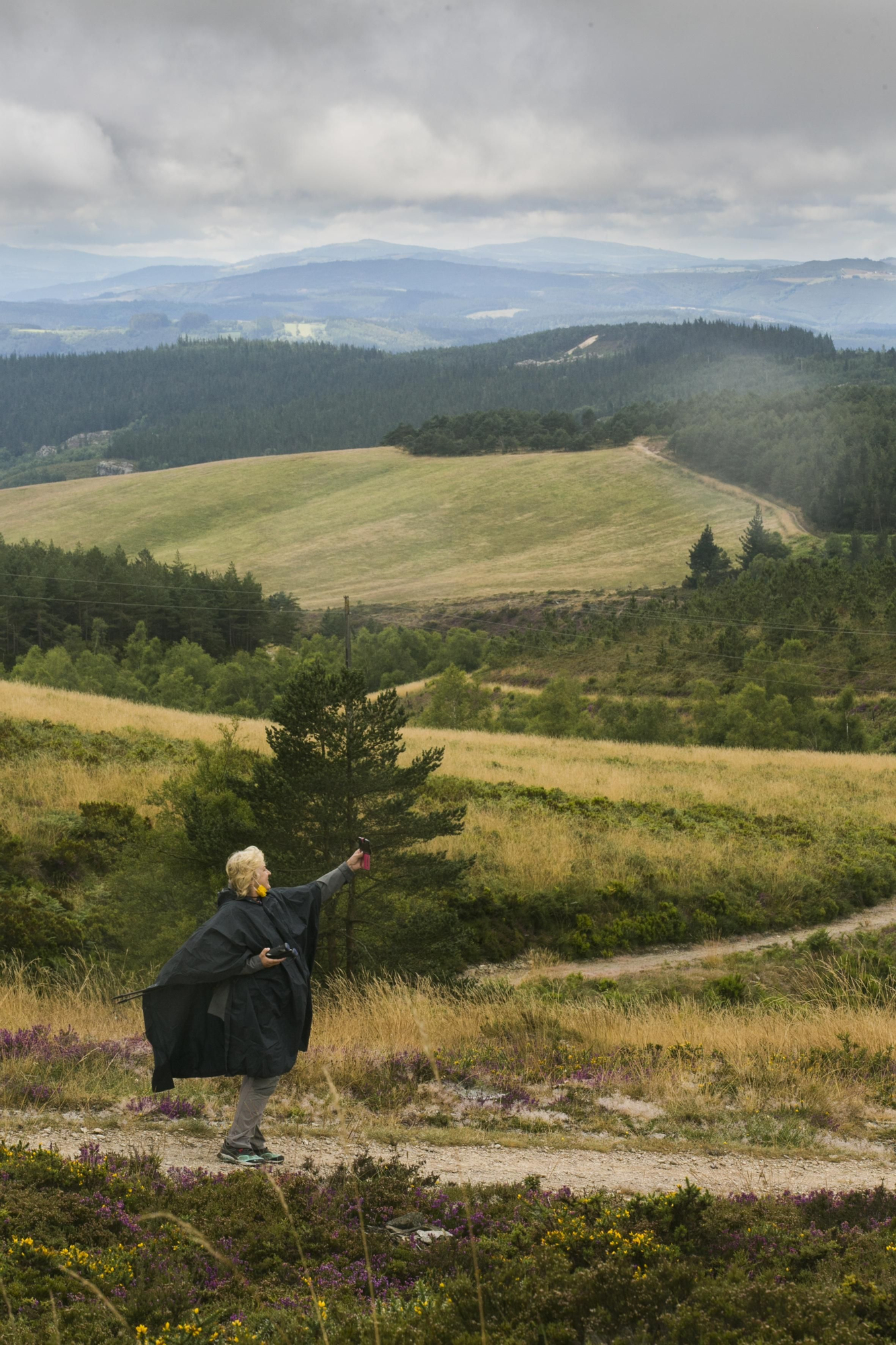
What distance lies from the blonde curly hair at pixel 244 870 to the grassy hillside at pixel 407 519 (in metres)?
85.4

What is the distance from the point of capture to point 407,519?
12369 cm

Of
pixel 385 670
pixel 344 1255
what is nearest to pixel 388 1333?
pixel 344 1255

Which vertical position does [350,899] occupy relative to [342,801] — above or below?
below

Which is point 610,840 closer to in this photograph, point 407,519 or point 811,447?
point 407,519

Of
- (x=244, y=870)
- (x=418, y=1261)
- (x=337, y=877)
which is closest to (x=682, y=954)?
(x=337, y=877)

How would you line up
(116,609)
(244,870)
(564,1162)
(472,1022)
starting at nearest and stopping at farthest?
(244,870) → (564,1162) → (472,1022) → (116,609)

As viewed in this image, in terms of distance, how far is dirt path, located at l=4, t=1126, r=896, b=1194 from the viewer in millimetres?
6023

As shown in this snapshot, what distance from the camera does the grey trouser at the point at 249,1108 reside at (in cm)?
616

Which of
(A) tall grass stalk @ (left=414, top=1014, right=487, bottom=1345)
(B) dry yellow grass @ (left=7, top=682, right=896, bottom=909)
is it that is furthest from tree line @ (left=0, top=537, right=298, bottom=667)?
(A) tall grass stalk @ (left=414, top=1014, right=487, bottom=1345)

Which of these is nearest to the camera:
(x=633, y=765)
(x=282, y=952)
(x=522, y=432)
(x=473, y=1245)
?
(x=473, y=1245)

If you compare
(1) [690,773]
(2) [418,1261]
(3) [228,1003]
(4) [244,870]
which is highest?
(4) [244,870]

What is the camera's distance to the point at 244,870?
239 inches

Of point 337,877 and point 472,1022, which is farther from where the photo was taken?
point 472,1022

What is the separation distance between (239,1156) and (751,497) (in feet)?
392
